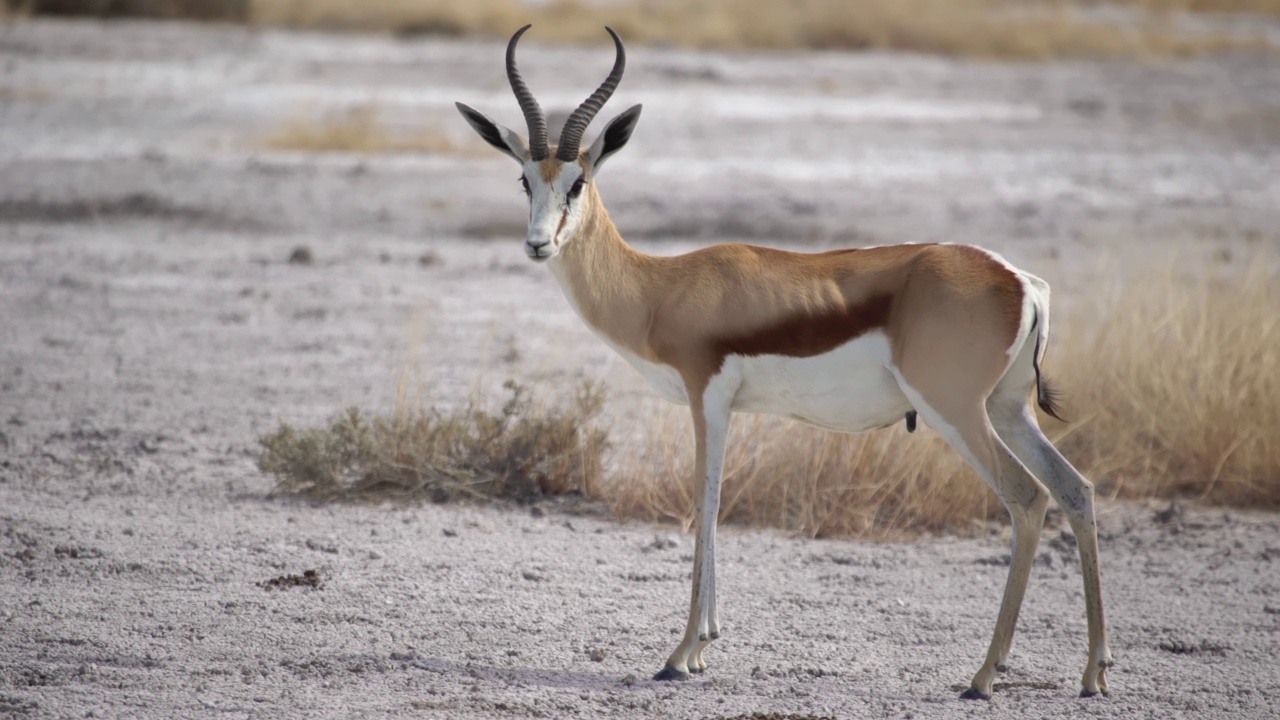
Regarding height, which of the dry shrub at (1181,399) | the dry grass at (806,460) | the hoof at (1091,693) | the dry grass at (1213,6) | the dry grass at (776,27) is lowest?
the hoof at (1091,693)

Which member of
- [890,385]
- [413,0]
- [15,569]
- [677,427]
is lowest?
[15,569]

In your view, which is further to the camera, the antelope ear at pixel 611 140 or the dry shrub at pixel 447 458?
the dry shrub at pixel 447 458

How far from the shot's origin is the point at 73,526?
23.2 ft

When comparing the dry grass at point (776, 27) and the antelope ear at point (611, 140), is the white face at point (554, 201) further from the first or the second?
the dry grass at point (776, 27)

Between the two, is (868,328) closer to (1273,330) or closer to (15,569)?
(15,569)

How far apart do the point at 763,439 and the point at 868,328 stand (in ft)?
8.79

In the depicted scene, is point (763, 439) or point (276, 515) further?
point (763, 439)

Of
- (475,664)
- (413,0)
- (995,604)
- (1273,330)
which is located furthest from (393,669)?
(413,0)

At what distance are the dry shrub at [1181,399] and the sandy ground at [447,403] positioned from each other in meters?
0.39

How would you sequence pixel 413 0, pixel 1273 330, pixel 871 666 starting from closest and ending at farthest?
pixel 871 666, pixel 1273 330, pixel 413 0

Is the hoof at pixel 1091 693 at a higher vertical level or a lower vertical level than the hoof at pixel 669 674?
higher

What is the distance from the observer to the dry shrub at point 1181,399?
845cm

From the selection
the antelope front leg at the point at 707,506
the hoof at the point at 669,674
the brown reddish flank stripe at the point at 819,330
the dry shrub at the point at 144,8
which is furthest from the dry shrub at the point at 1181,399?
the dry shrub at the point at 144,8

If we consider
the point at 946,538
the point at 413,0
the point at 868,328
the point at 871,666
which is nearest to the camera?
the point at 868,328
